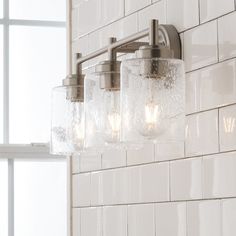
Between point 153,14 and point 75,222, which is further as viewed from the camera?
point 75,222

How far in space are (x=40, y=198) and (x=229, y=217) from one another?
1298 mm

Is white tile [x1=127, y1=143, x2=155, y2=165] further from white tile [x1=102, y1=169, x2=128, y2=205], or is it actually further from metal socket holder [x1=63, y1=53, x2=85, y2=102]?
metal socket holder [x1=63, y1=53, x2=85, y2=102]

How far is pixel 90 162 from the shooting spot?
196 centimetres

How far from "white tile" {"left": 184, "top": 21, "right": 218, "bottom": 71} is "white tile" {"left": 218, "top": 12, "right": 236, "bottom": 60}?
0.02 m

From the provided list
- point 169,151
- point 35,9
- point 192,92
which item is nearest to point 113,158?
point 169,151

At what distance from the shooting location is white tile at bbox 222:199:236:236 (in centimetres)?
136

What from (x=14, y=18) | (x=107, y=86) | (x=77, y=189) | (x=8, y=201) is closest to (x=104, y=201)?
(x=77, y=189)

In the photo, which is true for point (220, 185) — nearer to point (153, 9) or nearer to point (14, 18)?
point (153, 9)

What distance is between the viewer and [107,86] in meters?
1.53

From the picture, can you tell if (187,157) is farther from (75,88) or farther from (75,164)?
(75,164)

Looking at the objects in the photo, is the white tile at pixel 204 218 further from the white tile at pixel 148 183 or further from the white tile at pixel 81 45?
the white tile at pixel 81 45

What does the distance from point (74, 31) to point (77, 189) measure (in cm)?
41

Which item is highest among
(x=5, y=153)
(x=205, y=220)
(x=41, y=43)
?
(x=41, y=43)

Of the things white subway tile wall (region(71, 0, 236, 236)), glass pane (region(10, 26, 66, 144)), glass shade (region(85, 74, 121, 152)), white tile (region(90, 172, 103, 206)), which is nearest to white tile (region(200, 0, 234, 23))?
white subway tile wall (region(71, 0, 236, 236))
